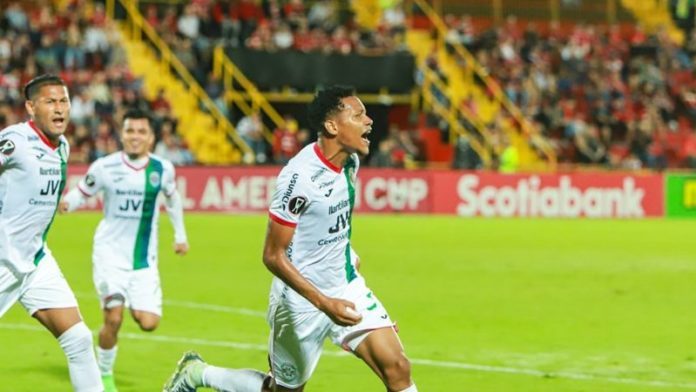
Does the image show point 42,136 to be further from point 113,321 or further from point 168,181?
point 168,181

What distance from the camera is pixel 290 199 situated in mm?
7426

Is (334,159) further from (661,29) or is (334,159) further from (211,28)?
(661,29)

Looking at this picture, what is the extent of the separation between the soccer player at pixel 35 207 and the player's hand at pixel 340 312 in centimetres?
193

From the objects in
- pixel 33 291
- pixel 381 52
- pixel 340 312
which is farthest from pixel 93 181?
pixel 381 52

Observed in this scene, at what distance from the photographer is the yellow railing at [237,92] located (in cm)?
3578

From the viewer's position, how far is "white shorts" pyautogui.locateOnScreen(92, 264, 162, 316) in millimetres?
10820

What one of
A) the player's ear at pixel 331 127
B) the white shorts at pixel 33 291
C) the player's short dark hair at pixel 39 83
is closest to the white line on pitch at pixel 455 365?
the white shorts at pixel 33 291

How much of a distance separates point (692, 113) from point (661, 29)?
464 cm

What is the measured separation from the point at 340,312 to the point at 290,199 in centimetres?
71

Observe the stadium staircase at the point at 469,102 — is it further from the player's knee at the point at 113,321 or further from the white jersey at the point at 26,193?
the white jersey at the point at 26,193

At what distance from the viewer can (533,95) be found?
39.1 metres

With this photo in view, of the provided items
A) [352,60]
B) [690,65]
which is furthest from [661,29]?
[352,60]

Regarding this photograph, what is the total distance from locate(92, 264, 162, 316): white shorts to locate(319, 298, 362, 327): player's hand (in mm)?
3842

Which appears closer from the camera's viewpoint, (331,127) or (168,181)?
(331,127)
